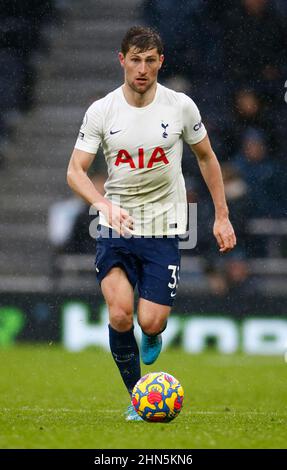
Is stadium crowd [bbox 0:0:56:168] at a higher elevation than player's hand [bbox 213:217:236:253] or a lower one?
higher

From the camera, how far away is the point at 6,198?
48.3 feet

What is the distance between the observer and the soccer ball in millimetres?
6516

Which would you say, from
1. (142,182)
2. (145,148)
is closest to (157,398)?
(142,182)

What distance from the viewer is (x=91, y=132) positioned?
7043mm

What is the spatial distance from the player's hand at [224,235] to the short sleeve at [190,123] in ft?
1.72

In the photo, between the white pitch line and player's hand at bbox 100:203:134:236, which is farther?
the white pitch line

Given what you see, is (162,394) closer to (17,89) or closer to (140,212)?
(140,212)

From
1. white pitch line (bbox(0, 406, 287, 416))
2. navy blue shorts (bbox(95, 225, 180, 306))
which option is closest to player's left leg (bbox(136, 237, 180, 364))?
navy blue shorts (bbox(95, 225, 180, 306))

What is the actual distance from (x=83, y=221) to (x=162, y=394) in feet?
22.8

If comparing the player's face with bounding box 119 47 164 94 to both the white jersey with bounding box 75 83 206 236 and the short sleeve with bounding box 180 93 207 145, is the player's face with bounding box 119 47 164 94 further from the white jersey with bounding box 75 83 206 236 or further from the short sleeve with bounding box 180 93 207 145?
the short sleeve with bounding box 180 93 207 145

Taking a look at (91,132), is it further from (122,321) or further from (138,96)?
(122,321)
